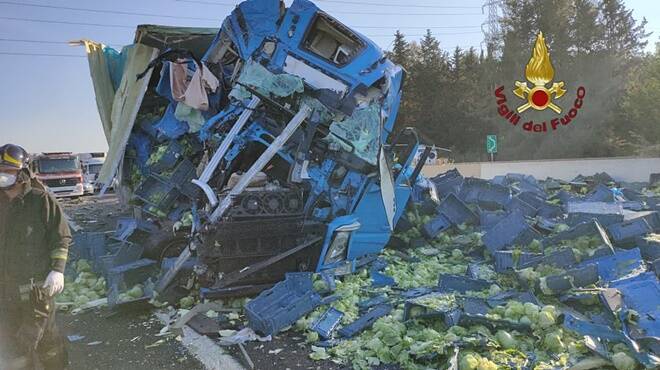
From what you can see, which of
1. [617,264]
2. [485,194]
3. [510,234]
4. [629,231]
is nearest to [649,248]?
[629,231]

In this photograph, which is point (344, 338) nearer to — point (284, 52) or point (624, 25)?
point (284, 52)

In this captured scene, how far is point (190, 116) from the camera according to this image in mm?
7195

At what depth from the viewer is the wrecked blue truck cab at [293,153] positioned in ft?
17.3

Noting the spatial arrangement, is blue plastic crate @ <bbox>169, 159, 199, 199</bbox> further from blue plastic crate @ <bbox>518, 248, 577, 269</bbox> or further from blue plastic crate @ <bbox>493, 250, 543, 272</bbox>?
blue plastic crate @ <bbox>518, 248, 577, 269</bbox>

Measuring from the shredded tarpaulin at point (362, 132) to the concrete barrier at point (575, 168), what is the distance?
13.4 meters

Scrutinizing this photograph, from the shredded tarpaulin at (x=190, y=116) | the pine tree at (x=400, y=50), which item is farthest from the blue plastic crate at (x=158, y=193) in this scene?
the pine tree at (x=400, y=50)

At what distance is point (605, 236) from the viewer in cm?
579

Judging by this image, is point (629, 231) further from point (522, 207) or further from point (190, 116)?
point (190, 116)

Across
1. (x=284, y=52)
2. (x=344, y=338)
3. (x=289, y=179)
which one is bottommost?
(x=344, y=338)

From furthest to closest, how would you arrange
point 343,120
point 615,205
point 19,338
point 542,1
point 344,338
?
1. point 542,1
2. point 615,205
3. point 343,120
4. point 344,338
5. point 19,338

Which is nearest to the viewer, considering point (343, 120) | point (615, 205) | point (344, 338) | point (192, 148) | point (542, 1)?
point (344, 338)

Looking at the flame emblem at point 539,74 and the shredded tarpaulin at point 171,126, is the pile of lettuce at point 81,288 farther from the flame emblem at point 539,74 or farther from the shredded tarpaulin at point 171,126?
the flame emblem at point 539,74

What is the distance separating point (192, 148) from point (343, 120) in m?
2.96

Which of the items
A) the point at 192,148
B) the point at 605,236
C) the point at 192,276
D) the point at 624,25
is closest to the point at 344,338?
the point at 192,276
